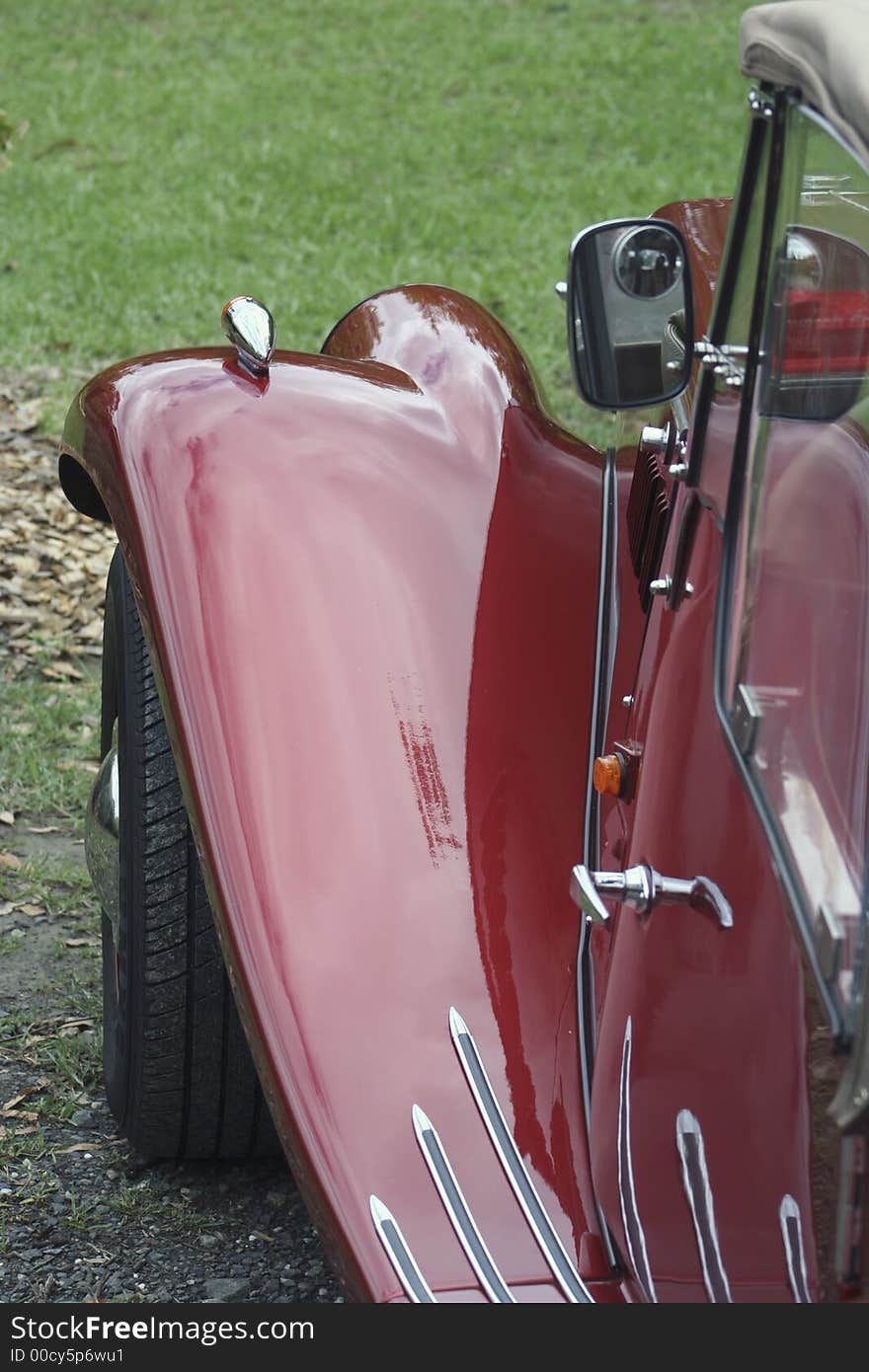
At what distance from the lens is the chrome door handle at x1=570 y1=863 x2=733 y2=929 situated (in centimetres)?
161

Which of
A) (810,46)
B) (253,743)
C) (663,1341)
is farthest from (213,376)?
(663,1341)

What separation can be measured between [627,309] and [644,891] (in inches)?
28.0

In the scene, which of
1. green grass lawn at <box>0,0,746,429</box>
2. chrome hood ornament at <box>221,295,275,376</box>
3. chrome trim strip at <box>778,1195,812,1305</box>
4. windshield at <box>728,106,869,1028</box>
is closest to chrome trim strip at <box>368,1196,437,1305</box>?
chrome trim strip at <box>778,1195,812,1305</box>

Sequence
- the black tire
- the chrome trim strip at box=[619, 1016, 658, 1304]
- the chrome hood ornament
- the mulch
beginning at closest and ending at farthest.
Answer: the chrome trim strip at box=[619, 1016, 658, 1304]
the black tire
the chrome hood ornament
the mulch

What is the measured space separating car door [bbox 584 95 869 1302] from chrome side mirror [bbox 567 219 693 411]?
10cm

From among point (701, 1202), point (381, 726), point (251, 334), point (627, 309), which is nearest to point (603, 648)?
point (381, 726)

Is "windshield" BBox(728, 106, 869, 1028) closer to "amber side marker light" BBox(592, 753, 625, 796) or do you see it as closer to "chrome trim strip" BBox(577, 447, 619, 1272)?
"amber side marker light" BBox(592, 753, 625, 796)

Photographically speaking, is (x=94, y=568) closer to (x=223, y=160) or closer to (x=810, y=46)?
(x=810, y=46)

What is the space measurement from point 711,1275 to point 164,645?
1.11 metres

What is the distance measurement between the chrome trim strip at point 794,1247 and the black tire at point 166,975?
3.82 feet

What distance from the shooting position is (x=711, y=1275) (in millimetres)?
1615

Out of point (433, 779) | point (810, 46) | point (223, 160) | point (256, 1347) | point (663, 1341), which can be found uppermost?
point (223, 160)

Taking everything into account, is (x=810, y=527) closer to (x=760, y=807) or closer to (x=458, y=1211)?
(x=760, y=807)

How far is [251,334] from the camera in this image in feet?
8.47
